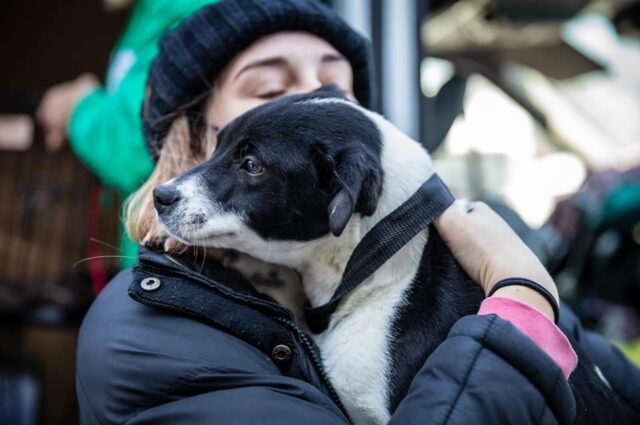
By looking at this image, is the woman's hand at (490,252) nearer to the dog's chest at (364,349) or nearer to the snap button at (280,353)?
the dog's chest at (364,349)

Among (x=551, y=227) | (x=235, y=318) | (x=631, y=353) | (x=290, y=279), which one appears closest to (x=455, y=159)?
(x=551, y=227)

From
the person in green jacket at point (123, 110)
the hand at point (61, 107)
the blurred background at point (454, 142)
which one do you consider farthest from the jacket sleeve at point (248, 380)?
the hand at point (61, 107)

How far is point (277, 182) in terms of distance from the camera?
1.34m

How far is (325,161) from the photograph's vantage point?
1313 mm

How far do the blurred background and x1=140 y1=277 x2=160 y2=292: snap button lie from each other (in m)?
1.27

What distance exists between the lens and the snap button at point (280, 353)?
1216 mm

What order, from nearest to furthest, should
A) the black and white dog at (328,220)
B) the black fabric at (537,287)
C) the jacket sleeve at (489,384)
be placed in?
1. the jacket sleeve at (489,384)
2. the black fabric at (537,287)
3. the black and white dog at (328,220)

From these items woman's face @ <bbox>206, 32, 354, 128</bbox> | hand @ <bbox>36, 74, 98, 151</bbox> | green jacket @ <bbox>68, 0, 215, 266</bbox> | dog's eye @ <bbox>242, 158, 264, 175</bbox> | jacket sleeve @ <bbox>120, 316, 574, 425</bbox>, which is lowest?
hand @ <bbox>36, 74, 98, 151</bbox>

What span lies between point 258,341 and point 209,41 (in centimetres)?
69

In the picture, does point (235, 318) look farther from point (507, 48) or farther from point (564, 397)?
point (507, 48)

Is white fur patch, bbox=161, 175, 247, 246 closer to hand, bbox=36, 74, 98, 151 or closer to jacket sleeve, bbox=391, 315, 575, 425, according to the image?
jacket sleeve, bbox=391, 315, 575, 425

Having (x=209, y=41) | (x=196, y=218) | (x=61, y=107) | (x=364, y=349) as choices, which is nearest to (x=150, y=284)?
(x=196, y=218)

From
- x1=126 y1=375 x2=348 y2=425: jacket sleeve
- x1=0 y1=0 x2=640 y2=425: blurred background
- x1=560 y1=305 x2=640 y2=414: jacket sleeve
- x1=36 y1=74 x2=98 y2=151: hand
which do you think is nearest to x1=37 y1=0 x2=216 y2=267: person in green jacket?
x1=36 y1=74 x2=98 y2=151: hand

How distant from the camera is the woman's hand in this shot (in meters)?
1.17
